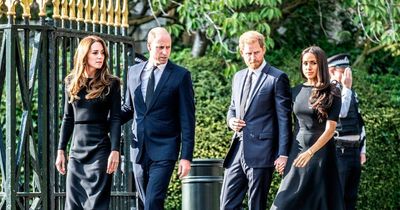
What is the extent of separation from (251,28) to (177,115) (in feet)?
20.1

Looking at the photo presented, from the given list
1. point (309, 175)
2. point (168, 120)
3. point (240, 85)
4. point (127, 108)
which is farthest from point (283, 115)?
point (127, 108)

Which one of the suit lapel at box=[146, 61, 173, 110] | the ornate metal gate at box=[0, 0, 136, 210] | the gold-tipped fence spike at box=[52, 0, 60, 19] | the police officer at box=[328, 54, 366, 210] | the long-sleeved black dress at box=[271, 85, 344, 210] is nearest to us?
the suit lapel at box=[146, 61, 173, 110]

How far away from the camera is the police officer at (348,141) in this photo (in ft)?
53.5

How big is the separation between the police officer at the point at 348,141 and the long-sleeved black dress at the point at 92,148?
14.4 ft

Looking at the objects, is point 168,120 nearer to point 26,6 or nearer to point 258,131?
point 258,131

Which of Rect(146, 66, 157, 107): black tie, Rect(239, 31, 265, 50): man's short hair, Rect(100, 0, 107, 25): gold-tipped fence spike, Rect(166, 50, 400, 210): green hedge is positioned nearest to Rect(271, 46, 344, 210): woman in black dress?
Rect(239, 31, 265, 50): man's short hair

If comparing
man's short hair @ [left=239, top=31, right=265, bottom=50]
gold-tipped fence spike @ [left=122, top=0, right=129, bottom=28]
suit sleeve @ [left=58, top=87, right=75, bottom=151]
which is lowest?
suit sleeve @ [left=58, top=87, right=75, bottom=151]

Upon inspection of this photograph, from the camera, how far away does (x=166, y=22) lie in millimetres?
21922

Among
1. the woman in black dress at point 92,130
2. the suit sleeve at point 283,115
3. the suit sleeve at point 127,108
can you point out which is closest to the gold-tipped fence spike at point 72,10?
the suit sleeve at point 127,108

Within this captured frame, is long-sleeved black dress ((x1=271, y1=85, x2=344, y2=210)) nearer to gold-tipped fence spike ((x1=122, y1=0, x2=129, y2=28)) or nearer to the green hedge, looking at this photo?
gold-tipped fence spike ((x1=122, y1=0, x2=129, y2=28))

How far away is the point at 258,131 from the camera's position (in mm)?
13383

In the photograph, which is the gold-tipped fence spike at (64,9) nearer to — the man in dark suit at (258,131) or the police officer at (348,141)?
the man in dark suit at (258,131)

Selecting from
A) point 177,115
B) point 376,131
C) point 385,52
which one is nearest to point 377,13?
point 376,131

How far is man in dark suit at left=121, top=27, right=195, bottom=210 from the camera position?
41.9 ft
